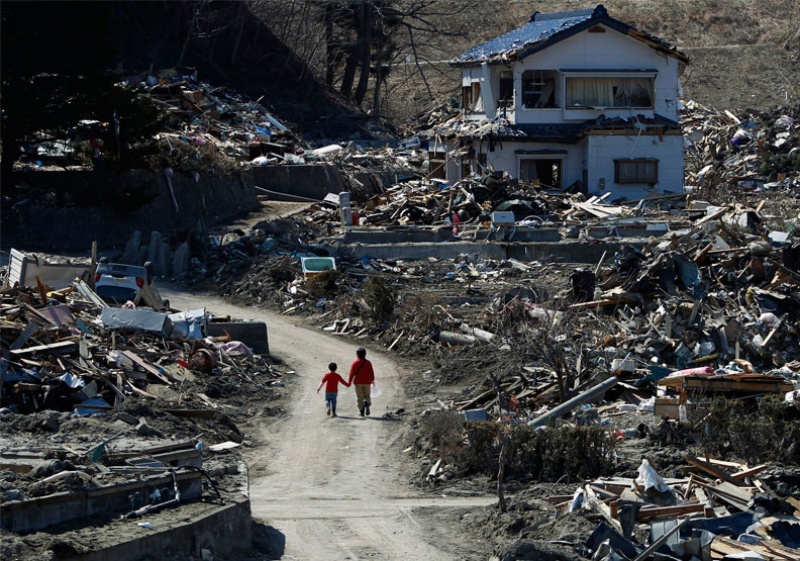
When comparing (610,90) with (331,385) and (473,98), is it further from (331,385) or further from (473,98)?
(331,385)

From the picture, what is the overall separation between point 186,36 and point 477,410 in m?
36.4

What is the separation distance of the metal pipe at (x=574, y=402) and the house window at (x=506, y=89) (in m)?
22.9

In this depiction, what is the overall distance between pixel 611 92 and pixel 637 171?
2.99 m

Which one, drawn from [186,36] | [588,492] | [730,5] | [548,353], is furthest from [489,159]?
[730,5]

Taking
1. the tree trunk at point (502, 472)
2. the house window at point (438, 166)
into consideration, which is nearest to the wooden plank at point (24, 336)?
the tree trunk at point (502, 472)

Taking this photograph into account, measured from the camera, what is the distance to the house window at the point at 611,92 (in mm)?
38812

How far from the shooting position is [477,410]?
51.8ft

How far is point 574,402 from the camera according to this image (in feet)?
53.0

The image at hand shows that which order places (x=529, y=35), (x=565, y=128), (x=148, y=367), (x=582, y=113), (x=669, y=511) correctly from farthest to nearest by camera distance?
(x=529, y=35) < (x=582, y=113) < (x=565, y=128) < (x=148, y=367) < (x=669, y=511)

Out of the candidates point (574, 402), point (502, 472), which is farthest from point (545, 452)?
point (574, 402)

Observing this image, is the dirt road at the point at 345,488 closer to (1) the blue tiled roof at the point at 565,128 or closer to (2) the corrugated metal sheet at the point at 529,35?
(1) the blue tiled roof at the point at 565,128

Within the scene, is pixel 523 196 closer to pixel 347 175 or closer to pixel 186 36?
→ pixel 347 175

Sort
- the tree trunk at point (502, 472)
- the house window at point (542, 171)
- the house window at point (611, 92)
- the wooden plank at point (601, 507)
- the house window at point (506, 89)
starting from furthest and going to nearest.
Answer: the house window at point (506, 89) < the house window at point (611, 92) < the house window at point (542, 171) < the tree trunk at point (502, 472) < the wooden plank at point (601, 507)

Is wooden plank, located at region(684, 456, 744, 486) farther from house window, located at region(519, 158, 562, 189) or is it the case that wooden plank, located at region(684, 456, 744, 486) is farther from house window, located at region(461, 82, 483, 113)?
house window, located at region(461, 82, 483, 113)
